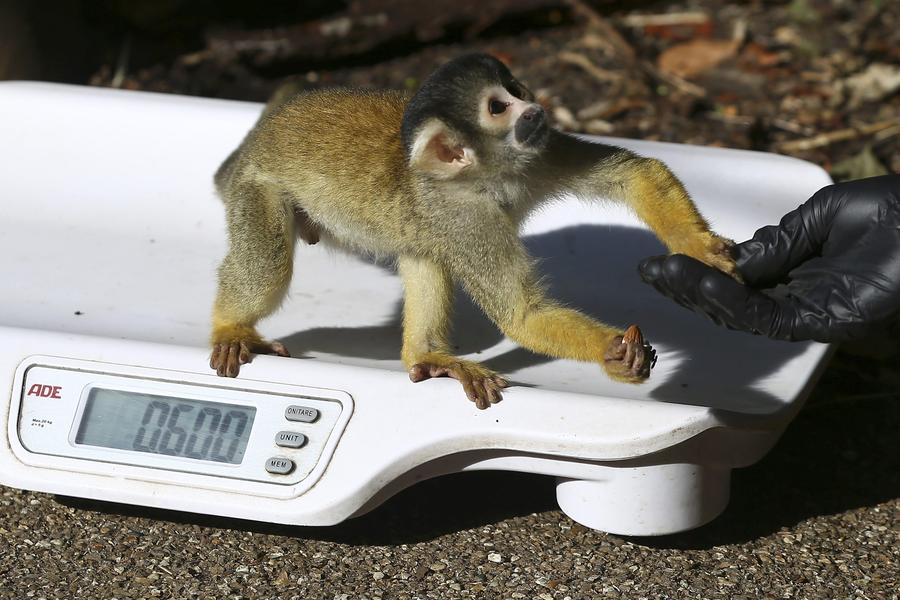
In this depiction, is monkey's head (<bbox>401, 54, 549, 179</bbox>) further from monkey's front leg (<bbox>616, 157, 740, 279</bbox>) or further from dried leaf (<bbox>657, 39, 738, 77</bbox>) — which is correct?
dried leaf (<bbox>657, 39, 738, 77</bbox>)

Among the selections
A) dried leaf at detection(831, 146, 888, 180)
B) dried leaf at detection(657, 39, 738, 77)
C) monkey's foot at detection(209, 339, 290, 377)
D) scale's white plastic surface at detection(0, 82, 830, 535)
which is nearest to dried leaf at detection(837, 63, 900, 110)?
dried leaf at detection(657, 39, 738, 77)

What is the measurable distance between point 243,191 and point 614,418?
1.16 meters

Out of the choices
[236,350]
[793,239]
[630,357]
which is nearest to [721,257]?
[793,239]

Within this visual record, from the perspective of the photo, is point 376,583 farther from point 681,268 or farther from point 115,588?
point 681,268

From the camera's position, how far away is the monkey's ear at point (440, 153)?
2.39 metres

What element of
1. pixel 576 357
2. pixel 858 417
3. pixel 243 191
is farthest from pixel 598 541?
pixel 243 191

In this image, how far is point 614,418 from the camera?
2023 mm

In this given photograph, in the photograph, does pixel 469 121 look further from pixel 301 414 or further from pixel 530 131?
pixel 301 414

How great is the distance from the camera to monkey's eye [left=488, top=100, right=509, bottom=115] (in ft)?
7.98

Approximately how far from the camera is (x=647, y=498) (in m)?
2.15

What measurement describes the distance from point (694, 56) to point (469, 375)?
2.82 m

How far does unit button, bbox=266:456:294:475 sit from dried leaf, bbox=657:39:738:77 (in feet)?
10.1

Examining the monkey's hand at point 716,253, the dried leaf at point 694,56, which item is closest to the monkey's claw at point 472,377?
the monkey's hand at point 716,253

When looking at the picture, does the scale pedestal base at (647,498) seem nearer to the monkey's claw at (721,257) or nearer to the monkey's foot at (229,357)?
the monkey's claw at (721,257)
